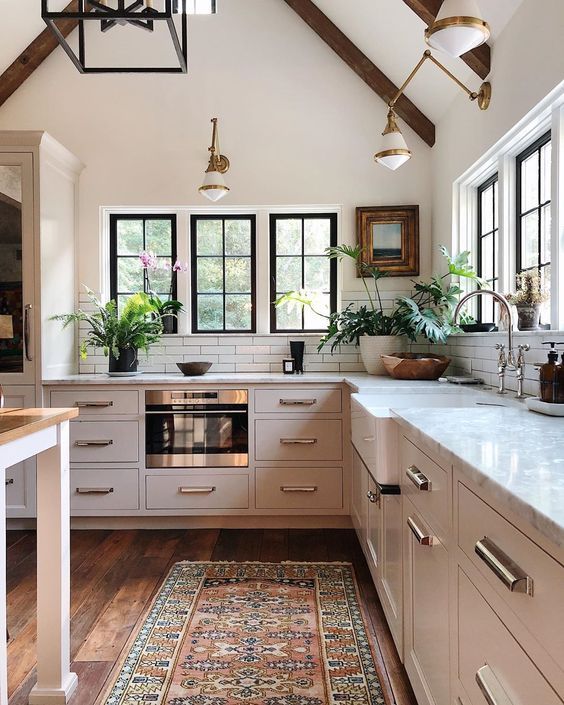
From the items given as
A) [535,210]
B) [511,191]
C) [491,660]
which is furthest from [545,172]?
[491,660]

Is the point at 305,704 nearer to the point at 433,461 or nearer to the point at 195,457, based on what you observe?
the point at 433,461

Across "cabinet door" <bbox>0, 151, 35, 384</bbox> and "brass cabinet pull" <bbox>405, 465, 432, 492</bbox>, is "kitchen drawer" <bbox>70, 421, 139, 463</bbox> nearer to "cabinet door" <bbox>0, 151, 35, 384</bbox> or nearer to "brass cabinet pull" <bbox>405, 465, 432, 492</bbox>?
"cabinet door" <bbox>0, 151, 35, 384</bbox>

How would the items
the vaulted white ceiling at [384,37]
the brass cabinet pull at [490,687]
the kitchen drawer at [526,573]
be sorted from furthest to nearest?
1. the vaulted white ceiling at [384,37]
2. the brass cabinet pull at [490,687]
3. the kitchen drawer at [526,573]

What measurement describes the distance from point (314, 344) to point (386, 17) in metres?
2.06

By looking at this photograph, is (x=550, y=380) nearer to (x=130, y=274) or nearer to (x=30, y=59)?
(x=130, y=274)

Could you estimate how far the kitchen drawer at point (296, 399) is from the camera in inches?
135

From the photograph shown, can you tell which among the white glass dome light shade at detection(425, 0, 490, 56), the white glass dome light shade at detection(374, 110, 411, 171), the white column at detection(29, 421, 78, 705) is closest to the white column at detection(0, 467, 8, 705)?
the white column at detection(29, 421, 78, 705)

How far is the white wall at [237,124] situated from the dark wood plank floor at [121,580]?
5.87 ft

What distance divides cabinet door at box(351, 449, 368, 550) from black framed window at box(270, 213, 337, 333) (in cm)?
132

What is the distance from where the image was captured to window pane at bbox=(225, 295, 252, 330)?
13.6 ft

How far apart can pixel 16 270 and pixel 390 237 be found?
245 cm

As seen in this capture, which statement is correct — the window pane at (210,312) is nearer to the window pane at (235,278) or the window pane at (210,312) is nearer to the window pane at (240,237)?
the window pane at (235,278)

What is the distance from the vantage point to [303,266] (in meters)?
4.14

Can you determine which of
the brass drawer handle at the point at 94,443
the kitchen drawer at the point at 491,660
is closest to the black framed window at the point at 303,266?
the brass drawer handle at the point at 94,443
